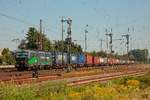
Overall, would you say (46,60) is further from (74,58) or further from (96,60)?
(96,60)

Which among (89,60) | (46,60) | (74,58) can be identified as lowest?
(46,60)

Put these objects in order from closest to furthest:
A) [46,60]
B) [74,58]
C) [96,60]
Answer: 1. [46,60]
2. [74,58]
3. [96,60]

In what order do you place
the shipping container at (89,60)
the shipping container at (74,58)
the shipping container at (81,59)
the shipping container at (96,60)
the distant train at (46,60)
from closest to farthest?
the distant train at (46,60)
the shipping container at (74,58)
the shipping container at (81,59)
the shipping container at (89,60)
the shipping container at (96,60)

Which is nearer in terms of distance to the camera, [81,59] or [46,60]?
[46,60]

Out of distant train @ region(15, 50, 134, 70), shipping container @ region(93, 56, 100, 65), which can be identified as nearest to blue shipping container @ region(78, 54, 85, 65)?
distant train @ region(15, 50, 134, 70)

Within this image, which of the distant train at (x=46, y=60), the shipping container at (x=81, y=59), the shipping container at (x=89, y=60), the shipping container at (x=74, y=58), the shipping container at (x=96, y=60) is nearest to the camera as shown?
the distant train at (x=46, y=60)

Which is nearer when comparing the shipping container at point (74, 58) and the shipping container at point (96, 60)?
the shipping container at point (74, 58)

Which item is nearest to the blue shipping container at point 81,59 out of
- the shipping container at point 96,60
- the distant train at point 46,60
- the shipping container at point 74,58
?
the distant train at point 46,60

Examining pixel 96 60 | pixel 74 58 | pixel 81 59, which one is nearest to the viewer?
pixel 74 58

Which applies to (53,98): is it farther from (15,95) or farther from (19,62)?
(19,62)

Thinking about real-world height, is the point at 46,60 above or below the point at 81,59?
below

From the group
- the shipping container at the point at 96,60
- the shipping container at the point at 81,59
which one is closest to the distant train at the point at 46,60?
the shipping container at the point at 81,59

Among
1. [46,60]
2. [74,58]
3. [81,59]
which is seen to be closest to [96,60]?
[81,59]

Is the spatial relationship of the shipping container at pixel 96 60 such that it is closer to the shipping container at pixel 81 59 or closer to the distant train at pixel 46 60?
the distant train at pixel 46 60
